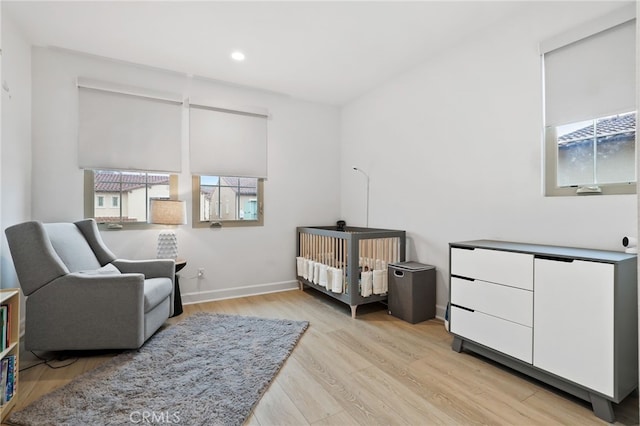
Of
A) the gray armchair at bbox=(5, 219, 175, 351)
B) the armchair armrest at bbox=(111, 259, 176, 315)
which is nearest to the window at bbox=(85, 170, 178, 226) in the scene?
the armchair armrest at bbox=(111, 259, 176, 315)

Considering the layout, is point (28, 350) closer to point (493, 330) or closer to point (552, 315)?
point (493, 330)

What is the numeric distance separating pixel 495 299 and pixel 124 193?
137 inches

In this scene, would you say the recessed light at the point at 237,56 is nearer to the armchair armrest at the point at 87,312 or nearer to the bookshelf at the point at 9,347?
the armchair armrest at the point at 87,312

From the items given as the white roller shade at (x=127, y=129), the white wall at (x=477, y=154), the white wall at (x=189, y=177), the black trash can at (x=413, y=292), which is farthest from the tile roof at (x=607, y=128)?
the white roller shade at (x=127, y=129)

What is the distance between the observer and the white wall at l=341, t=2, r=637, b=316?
6.77 feet

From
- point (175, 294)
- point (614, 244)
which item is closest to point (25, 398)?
point (175, 294)

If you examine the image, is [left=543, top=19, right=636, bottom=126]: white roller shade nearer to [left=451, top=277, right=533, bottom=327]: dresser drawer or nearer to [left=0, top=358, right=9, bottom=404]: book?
[left=451, top=277, right=533, bottom=327]: dresser drawer

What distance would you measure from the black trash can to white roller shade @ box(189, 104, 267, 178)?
2.05 metres

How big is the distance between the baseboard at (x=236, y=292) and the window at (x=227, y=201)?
0.78 m

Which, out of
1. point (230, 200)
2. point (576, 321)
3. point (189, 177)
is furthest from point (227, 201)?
point (576, 321)

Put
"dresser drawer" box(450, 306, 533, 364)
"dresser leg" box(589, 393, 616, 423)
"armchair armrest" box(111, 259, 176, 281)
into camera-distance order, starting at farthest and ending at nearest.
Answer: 1. "armchair armrest" box(111, 259, 176, 281)
2. "dresser drawer" box(450, 306, 533, 364)
3. "dresser leg" box(589, 393, 616, 423)

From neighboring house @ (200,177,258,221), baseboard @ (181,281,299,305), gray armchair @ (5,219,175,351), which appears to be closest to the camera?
gray armchair @ (5,219,175,351)

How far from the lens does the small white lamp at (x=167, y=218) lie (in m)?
2.97

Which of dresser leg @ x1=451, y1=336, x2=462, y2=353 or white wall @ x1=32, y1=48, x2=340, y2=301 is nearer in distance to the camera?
dresser leg @ x1=451, y1=336, x2=462, y2=353
